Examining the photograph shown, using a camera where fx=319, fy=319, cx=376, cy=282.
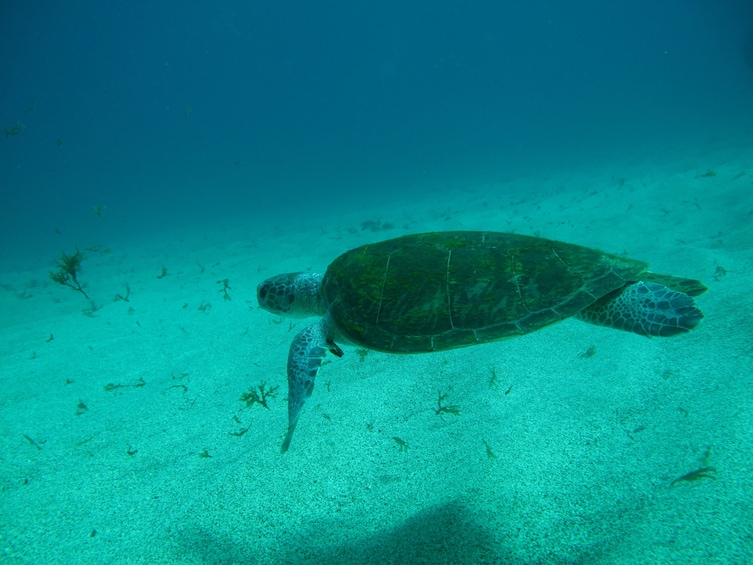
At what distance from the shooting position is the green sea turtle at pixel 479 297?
10.5 ft

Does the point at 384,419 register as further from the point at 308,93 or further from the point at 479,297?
the point at 308,93

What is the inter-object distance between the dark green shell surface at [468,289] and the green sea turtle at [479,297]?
0.01 m

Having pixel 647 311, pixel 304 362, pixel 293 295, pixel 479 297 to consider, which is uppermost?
pixel 293 295

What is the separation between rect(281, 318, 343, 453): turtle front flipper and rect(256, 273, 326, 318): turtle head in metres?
0.64

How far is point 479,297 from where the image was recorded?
3.33 metres

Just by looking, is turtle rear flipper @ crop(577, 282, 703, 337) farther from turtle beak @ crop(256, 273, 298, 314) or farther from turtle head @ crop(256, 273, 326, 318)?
turtle beak @ crop(256, 273, 298, 314)

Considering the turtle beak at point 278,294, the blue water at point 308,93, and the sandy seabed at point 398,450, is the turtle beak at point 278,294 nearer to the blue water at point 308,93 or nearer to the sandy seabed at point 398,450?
the sandy seabed at point 398,450

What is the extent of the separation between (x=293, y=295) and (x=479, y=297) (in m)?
2.78

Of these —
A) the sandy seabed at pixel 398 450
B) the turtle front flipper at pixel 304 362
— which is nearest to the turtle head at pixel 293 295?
the turtle front flipper at pixel 304 362

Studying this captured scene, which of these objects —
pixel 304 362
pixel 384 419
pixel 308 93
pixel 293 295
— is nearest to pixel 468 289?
pixel 384 419

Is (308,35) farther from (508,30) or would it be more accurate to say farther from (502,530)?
(502,530)

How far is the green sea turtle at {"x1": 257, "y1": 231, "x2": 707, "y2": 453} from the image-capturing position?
3193 mm

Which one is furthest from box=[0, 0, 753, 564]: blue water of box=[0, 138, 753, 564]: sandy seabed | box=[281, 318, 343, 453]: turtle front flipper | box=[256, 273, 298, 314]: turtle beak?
box=[256, 273, 298, 314]: turtle beak

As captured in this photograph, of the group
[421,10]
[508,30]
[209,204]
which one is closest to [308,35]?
[421,10]
